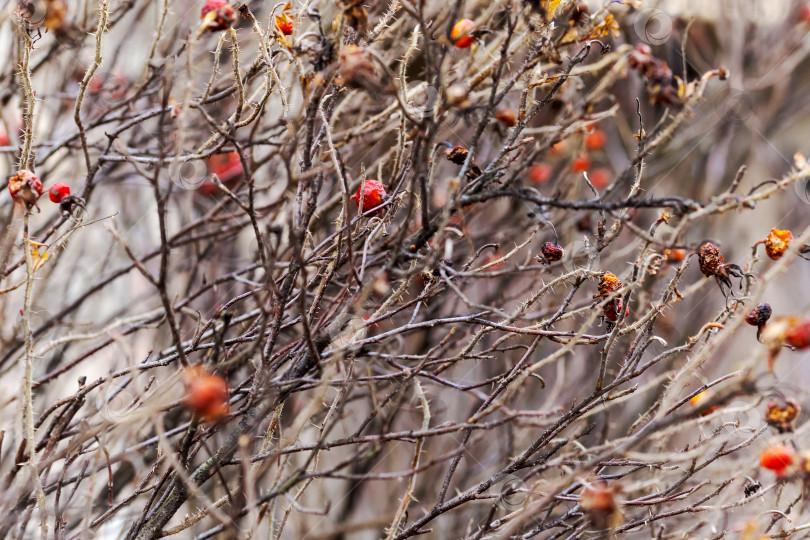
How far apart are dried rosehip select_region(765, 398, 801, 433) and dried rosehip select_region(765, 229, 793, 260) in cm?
46

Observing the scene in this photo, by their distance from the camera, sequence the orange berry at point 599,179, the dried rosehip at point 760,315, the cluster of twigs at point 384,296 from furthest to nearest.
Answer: the orange berry at point 599,179, the dried rosehip at point 760,315, the cluster of twigs at point 384,296

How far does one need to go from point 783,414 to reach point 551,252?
570 millimetres

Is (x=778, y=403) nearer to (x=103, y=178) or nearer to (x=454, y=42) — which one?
(x=454, y=42)

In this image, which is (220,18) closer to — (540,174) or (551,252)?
(551,252)

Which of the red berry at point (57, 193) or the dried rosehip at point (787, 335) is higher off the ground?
the red berry at point (57, 193)

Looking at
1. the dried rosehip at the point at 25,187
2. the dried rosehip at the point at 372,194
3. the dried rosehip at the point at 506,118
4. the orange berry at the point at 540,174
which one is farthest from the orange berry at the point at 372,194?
the orange berry at the point at 540,174

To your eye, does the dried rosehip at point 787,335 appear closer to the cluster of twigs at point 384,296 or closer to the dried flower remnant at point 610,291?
the cluster of twigs at point 384,296

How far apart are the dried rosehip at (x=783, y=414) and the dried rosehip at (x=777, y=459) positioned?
4 centimetres

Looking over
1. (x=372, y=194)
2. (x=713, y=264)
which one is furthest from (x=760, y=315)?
(x=372, y=194)

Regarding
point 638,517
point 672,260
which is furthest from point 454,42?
point 638,517

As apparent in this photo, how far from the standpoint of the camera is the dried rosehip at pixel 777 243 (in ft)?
5.13

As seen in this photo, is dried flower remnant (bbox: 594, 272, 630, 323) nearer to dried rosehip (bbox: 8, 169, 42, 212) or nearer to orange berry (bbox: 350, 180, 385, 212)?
orange berry (bbox: 350, 180, 385, 212)

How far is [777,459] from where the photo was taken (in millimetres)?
1223

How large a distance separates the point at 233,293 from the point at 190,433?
4.89 feet
